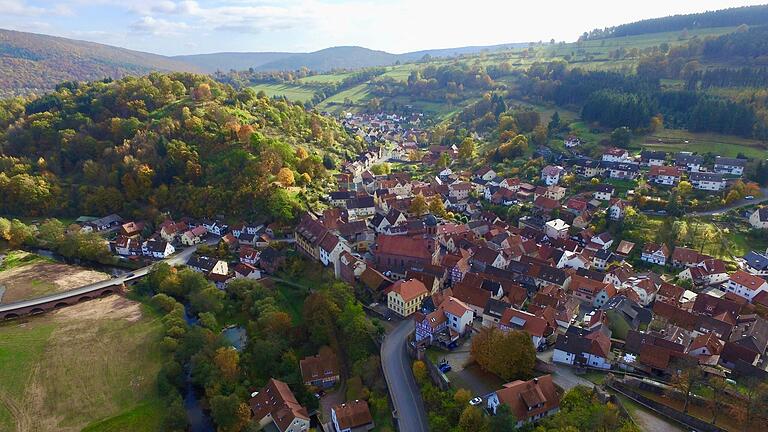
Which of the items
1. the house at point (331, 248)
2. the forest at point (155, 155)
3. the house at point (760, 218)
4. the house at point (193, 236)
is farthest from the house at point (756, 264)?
the house at point (193, 236)

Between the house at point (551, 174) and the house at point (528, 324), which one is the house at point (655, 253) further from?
the house at point (551, 174)

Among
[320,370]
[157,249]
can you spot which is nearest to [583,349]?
[320,370]

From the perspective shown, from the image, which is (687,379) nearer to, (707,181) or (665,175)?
(707,181)

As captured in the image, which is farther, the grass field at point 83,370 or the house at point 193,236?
the house at point 193,236

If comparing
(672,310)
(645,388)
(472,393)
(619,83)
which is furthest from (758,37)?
(472,393)

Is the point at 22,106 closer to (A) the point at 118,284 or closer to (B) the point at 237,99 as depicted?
(B) the point at 237,99

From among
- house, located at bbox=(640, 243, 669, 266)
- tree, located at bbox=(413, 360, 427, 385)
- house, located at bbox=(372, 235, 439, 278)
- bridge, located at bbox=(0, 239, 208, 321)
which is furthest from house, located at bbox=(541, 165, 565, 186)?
bridge, located at bbox=(0, 239, 208, 321)
